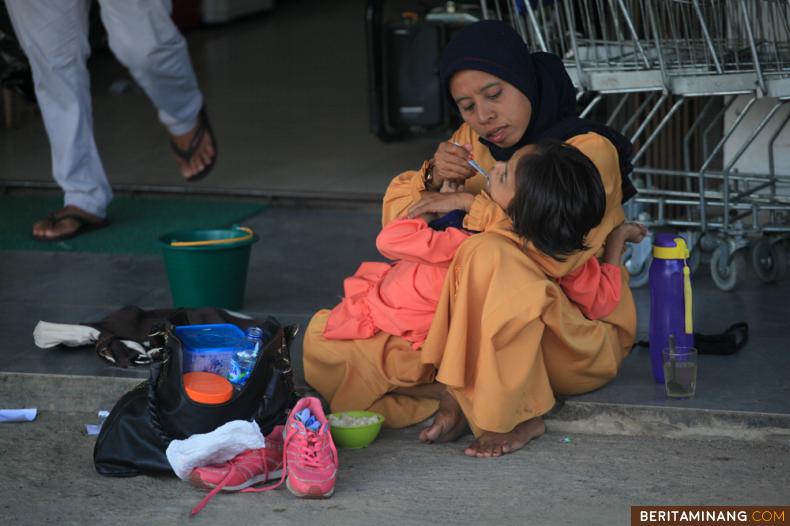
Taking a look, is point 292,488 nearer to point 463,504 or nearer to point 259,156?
point 463,504

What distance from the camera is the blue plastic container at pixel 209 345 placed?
126 inches

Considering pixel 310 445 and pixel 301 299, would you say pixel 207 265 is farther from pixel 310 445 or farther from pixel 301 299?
pixel 310 445

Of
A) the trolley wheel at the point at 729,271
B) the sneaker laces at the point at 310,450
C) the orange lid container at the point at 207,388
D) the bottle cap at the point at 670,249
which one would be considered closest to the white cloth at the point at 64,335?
the orange lid container at the point at 207,388

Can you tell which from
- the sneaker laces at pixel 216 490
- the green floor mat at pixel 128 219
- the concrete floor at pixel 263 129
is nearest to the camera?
the sneaker laces at pixel 216 490

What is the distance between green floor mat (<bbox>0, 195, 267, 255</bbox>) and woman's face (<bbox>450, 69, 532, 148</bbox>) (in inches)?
87.1

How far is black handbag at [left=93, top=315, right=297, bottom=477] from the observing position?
307 cm

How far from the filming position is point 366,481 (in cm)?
309

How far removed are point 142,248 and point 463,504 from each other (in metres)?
2.69

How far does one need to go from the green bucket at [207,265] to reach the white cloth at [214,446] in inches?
44.1

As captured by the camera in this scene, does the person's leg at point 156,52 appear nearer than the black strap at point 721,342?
No

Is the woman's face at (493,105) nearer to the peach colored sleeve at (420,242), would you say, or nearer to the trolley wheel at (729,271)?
the peach colored sleeve at (420,242)

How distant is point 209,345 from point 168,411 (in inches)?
10.5

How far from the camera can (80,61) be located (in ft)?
17.0

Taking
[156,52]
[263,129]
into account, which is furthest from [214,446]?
[263,129]
